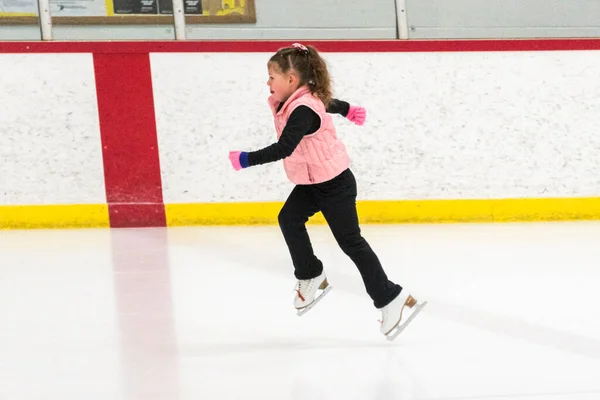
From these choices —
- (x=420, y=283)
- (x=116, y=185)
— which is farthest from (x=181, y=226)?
(x=420, y=283)

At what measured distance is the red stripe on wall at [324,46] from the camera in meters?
5.47

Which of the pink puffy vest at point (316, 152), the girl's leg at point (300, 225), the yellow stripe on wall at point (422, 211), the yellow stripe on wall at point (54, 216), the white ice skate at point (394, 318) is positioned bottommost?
the yellow stripe on wall at point (422, 211)

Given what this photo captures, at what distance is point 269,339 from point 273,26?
312 centimetres

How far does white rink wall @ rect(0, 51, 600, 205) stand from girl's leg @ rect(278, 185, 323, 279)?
8.09ft

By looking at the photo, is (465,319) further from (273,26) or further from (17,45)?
(17,45)

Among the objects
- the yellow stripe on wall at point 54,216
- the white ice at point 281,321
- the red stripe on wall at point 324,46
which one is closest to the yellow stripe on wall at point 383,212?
the yellow stripe on wall at point 54,216

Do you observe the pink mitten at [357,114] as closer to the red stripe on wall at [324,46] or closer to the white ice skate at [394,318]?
the white ice skate at [394,318]

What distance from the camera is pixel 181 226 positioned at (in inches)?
219

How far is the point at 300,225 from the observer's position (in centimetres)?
303

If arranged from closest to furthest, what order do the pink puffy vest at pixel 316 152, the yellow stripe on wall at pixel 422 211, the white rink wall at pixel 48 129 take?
the pink puffy vest at pixel 316 152 → the white rink wall at pixel 48 129 → the yellow stripe on wall at pixel 422 211

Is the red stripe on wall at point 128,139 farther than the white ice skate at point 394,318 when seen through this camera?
Yes

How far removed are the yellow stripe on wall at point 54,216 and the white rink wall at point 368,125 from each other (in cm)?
5

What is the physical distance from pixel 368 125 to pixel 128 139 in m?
1.46

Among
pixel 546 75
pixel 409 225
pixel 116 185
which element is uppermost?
pixel 546 75
